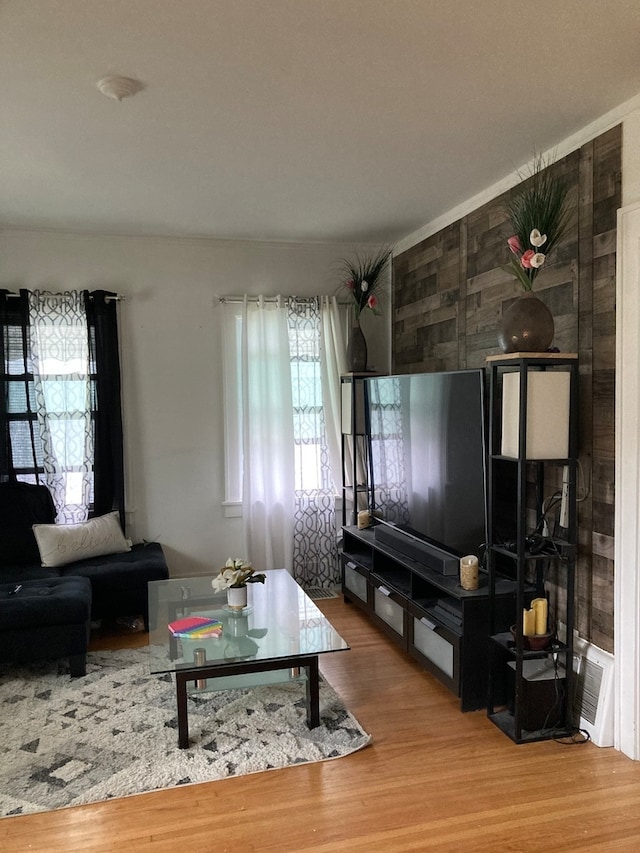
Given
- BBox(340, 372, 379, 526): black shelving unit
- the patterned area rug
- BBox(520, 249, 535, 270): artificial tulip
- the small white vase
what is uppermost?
BBox(520, 249, 535, 270): artificial tulip

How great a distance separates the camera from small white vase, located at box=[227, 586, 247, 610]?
3355 millimetres

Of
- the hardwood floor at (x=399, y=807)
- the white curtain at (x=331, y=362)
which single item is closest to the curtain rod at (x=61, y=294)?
the white curtain at (x=331, y=362)

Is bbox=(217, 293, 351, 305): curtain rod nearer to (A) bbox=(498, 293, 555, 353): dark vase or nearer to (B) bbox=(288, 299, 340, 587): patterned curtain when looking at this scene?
(B) bbox=(288, 299, 340, 587): patterned curtain

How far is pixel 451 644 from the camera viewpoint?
3.14 m

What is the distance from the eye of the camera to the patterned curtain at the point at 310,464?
508 cm

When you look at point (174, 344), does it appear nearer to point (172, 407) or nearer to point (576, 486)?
point (172, 407)

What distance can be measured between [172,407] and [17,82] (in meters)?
2.77

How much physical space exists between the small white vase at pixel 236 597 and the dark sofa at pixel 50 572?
852mm

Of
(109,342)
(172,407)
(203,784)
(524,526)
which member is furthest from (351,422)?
(203,784)

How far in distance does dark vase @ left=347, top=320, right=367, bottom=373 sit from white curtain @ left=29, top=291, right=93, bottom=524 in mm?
1867

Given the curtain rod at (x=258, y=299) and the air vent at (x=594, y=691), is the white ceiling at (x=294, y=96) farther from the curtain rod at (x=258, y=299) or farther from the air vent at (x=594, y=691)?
the air vent at (x=594, y=691)

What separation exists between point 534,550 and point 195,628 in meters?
1.59

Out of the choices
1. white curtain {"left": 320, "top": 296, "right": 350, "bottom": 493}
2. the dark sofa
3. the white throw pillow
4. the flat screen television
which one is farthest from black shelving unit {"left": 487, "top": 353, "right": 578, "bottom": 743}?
the white throw pillow

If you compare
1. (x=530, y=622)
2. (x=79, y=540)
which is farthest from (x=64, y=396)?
(x=530, y=622)
